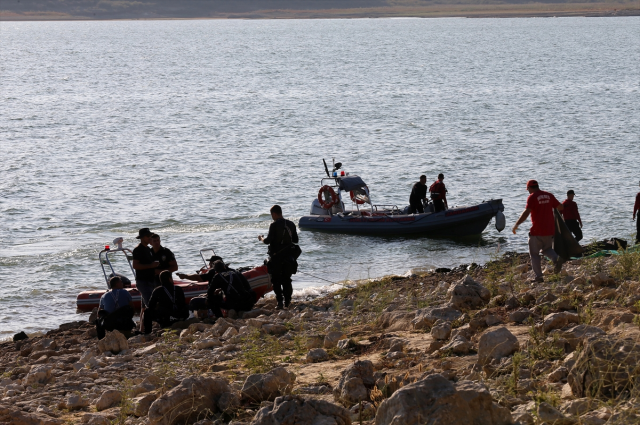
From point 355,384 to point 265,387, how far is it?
66 cm

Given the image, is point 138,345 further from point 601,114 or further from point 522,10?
point 522,10

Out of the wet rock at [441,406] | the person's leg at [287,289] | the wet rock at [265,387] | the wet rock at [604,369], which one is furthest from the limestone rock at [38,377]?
the wet rock at [604,369]

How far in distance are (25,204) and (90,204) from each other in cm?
209

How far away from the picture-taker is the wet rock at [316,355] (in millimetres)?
7188

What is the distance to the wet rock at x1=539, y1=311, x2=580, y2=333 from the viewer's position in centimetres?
652

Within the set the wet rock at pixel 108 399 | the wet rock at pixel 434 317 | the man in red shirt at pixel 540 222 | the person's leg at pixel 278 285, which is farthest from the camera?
the person's leg at pixel 278 285

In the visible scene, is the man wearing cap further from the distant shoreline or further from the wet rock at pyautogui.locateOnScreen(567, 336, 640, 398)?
the distant shoreline

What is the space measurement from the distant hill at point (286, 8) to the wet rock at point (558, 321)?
175 meters

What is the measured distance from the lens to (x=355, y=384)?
5586 millimetres

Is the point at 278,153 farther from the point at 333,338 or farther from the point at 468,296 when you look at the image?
the point at 333,338

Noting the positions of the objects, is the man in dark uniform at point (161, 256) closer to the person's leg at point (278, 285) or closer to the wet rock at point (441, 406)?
the person's leg at point (278, 285)

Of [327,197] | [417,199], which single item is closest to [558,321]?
[417,199]

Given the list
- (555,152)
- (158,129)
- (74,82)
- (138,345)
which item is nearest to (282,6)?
(74,82)

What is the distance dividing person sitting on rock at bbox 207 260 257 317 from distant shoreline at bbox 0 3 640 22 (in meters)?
167
